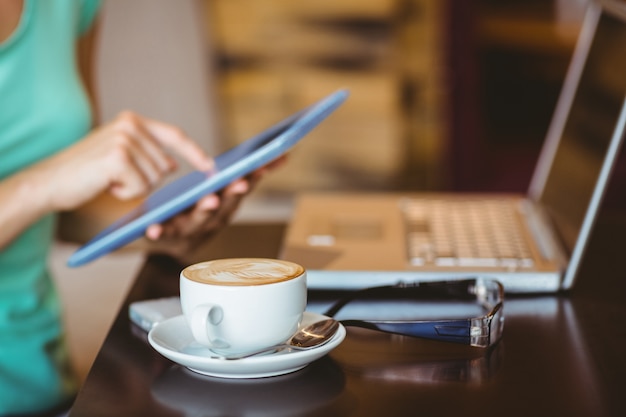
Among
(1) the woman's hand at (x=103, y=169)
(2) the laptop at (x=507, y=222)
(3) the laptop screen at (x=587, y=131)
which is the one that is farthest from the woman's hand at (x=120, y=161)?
(3) the laptop screen at (x=587, y=131)

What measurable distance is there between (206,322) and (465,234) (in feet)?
1.54

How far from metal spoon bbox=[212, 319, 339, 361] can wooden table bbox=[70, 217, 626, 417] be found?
19 millimetres

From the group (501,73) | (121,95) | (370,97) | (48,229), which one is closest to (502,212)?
(48,229)

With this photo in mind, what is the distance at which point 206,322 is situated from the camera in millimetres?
569

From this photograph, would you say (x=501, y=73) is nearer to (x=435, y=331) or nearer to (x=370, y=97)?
(x=370, y=97)

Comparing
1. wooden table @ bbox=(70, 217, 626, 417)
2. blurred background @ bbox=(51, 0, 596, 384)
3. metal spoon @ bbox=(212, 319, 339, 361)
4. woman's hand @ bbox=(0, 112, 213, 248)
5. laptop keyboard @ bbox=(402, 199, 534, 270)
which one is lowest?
blurred background @ bbox=(51, 0, 596, 384)

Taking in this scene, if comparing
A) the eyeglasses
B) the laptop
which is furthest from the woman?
the eyeglasses

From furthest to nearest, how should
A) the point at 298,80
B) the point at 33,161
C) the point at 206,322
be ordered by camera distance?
the point at 298,80 < the point at 33,161 < the point at 206,322

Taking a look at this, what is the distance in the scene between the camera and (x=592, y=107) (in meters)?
1.04

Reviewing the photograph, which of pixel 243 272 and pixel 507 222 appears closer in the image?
pixel 243 272

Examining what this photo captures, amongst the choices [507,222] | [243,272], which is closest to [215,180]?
[243,272]

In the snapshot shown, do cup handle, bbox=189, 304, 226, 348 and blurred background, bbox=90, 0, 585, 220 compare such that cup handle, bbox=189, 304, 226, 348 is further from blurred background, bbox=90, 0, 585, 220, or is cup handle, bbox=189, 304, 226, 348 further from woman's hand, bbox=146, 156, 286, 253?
blurred background, bbox=90, 0, 585, 220

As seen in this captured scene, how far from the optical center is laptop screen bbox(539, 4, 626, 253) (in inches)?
35.1

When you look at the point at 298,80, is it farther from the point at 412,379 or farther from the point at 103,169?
the point at 412,379
